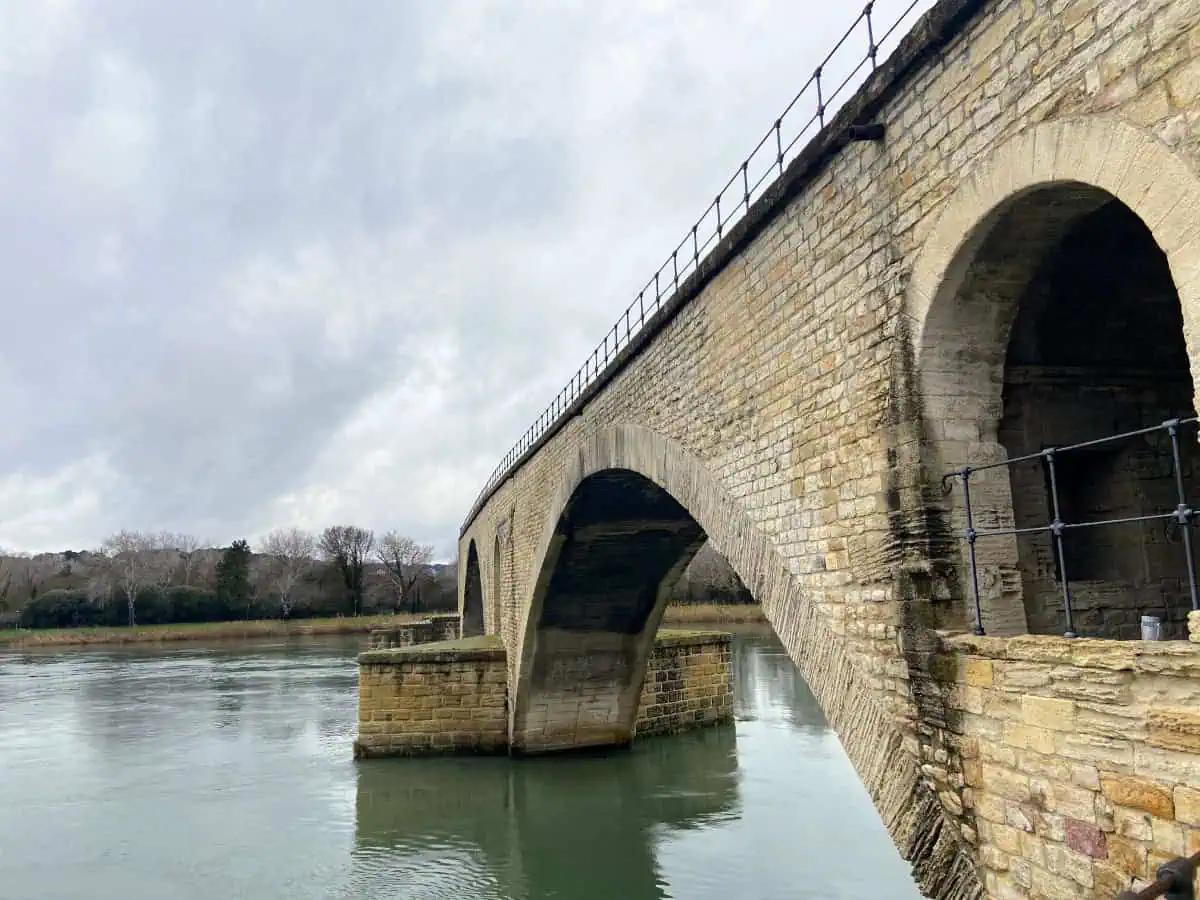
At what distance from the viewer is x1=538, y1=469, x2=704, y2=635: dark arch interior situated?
14.6 meters

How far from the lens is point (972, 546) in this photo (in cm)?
496

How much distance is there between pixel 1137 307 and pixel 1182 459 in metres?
0.99

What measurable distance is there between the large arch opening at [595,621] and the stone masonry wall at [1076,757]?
1057 centimetres

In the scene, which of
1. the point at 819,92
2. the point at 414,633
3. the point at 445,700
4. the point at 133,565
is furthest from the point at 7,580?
the point at 819,92

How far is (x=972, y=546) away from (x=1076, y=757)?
1.17 m

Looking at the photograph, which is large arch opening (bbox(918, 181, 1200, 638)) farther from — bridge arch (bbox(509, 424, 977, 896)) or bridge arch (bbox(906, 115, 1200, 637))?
bridge arch (bbox(509, 424, 977, 896))

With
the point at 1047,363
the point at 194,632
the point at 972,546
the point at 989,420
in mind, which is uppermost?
the point at 1047,363

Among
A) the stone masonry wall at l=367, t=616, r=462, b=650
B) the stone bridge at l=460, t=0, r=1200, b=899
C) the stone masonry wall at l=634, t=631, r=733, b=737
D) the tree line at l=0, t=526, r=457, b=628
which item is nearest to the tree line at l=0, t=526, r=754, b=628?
the tree line at l=0, t=526, r=457, b=628

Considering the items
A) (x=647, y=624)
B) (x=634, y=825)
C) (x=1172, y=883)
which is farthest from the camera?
(x=647, y=624)

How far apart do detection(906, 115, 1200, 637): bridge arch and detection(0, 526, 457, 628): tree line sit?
209 ft

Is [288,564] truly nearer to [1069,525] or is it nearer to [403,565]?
[403,565]

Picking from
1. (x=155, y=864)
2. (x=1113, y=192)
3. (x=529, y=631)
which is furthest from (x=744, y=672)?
(x=1113, y=192)

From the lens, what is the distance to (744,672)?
31.1 meters

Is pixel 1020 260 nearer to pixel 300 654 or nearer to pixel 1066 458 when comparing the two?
pixel 1066 458
